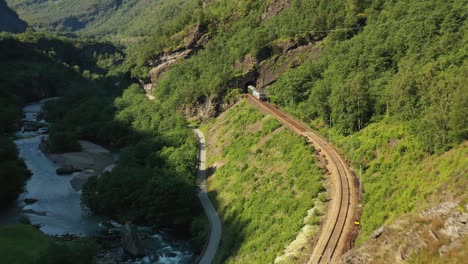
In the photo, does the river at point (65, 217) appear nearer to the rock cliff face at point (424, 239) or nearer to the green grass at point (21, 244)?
the green grass at point (21, 244)

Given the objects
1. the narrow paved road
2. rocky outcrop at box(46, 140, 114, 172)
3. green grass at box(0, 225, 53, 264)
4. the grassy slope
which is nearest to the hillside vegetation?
green grass at box(0, 225, 53, 264)

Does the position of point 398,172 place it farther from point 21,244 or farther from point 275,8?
point 275,8

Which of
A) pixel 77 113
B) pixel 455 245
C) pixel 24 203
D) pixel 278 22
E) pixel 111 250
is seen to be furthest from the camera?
pixel 77 113

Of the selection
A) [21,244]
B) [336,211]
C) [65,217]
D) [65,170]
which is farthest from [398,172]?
[65,170]

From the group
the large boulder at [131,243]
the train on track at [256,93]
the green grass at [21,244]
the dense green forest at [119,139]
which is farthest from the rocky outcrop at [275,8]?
the green grass at [21,244]

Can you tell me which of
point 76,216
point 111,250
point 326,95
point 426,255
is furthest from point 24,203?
point 426,255

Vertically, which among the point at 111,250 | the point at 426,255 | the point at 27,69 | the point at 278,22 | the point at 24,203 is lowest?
the point at 111,250

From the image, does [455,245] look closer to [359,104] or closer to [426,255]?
[426,255]
